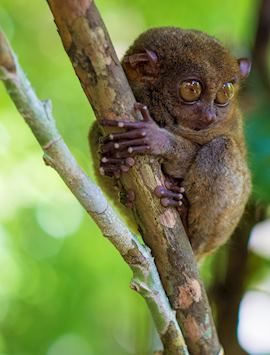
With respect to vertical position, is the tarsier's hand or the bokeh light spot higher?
the tarsier's hand

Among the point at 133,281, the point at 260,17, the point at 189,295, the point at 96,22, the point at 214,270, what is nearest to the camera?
the point at 96,22

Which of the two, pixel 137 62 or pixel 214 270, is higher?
pixel 137 62

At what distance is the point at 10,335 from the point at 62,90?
2443 millimetres

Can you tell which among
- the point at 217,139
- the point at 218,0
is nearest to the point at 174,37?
the point at 217,139

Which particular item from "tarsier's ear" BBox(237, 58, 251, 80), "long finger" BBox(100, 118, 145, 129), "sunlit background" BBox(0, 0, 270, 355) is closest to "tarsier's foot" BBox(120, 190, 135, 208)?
"long finger" BBox(100, 118, 145, 129)

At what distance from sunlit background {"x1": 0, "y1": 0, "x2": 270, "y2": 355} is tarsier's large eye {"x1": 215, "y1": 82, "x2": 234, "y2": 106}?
1.67 metres

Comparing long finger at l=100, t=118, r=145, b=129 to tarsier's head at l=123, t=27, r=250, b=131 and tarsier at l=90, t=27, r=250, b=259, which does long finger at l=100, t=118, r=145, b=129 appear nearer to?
tarsier at l=90, t=27, r=250, b=259

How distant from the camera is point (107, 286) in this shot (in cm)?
641

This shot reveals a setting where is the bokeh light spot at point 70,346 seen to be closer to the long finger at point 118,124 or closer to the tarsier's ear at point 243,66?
the tarsier's ear at point 243,66

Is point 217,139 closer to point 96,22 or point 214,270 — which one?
point 96,22

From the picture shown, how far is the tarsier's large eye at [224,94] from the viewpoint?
3.66 m

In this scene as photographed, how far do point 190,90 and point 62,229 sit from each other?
2925 mm

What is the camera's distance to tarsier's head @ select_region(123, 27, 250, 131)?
3613 mm

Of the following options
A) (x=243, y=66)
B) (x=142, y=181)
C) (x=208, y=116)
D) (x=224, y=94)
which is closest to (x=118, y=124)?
(x=142, y=181)
